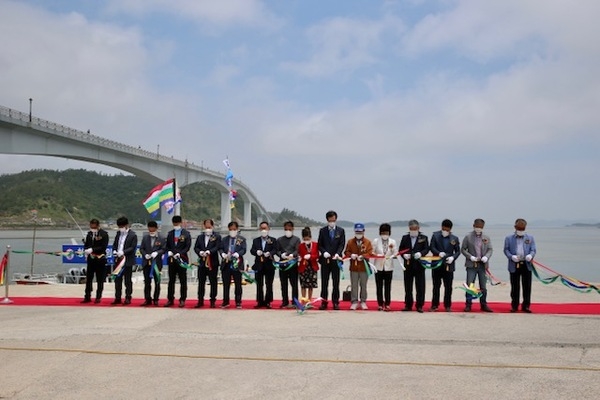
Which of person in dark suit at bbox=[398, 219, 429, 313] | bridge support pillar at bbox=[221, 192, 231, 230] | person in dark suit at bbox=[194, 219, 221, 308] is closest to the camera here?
person in dark suit at bbox=[398, 219, 429, 313]

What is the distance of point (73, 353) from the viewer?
6.11 metres

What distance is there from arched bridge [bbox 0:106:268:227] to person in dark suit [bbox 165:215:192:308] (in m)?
21.0

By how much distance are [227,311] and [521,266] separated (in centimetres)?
552

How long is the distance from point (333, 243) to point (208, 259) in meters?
2.53

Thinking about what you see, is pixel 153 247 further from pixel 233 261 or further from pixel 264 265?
pixel 264 265

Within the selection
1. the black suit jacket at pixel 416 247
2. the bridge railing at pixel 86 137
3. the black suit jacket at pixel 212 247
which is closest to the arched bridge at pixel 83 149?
the bridge railing at pixel 86 137

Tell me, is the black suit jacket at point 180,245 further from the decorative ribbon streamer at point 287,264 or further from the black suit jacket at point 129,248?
the decorative ribbon streamer at point 287,264

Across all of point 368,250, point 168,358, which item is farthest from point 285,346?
point 368,250

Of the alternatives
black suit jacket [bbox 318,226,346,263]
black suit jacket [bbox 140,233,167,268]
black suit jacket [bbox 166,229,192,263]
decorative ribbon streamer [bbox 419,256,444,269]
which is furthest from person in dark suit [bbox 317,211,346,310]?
black suit jacket [bbox 140,233,167,268]

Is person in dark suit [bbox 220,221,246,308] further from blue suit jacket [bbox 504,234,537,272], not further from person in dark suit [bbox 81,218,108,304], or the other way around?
blue suit jacket [bbox 504,234,537,272]

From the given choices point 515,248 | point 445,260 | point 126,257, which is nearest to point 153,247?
point 126,257

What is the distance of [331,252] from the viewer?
31.9 feet

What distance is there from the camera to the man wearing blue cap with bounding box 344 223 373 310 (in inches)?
375

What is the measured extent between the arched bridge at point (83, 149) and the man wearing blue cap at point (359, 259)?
943 inches
